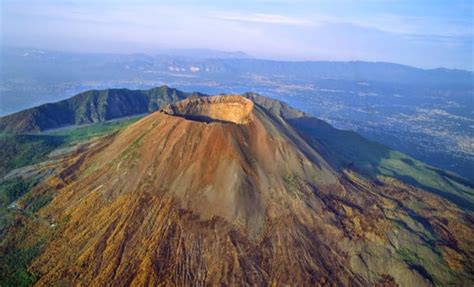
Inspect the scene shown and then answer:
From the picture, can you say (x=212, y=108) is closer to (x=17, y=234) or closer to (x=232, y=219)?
(x=232, y=219)

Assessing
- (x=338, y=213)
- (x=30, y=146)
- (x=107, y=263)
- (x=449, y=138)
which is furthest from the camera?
(x=449, y=138)

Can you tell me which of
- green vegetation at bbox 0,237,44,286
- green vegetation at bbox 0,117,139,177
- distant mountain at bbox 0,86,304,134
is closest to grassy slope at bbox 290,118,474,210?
distant mountain at bbox 0,86,304,134

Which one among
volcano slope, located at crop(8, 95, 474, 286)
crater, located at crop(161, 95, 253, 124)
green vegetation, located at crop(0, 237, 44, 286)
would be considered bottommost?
green vegetation, located at crop(0, 237, 44, 286)

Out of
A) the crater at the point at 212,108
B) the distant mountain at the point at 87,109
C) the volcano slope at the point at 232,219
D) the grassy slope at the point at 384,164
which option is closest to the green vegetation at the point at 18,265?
the volcano slope at the point at 232,219

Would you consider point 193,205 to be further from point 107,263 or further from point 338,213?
point 338,213

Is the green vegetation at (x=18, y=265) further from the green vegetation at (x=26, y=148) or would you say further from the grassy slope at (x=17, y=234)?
the green vegetation at (x=26, y=148)

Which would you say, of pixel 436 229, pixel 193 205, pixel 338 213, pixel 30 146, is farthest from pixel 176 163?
pixel 30 146

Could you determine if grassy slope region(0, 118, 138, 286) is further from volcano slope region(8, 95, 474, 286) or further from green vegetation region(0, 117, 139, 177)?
volcano slope region(8, 95, 474, 286)
